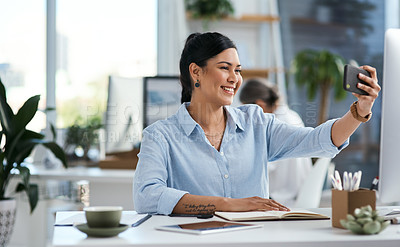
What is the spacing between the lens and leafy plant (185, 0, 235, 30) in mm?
4748

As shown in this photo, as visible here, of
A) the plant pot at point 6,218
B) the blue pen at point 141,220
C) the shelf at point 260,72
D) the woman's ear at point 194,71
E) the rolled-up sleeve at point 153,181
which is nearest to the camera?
the blue pen at point 141,220

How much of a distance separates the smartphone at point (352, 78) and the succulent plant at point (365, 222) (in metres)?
0.35

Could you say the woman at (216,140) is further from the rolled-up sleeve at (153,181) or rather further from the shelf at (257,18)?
the shelf at (257,18)

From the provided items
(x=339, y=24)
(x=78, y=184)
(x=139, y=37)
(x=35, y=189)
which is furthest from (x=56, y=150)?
(x=339, y=24)

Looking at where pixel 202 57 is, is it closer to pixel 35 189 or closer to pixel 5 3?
pixel 35 189

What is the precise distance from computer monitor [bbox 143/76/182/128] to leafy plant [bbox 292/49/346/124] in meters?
1.78

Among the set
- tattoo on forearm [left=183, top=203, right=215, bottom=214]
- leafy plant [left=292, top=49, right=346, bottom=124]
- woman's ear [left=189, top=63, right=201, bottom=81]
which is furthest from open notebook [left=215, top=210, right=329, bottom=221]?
leafy plant [left=292, top=49, right=346, bottom=124]

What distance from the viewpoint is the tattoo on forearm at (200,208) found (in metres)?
1.52

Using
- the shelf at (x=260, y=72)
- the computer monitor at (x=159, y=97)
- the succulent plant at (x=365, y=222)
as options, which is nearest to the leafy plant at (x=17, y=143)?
the computer monitor at (x=159, y=97)

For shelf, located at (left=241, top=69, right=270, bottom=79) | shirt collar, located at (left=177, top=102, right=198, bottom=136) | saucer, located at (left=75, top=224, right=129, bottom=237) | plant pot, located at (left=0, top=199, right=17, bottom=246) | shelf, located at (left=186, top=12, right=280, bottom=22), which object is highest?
shelf, located at (left=186, top=12, right=280, bottom=22)

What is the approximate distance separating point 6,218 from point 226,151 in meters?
1.69

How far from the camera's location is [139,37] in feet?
15.8

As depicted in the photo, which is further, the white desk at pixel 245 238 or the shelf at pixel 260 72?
the shelf at pixel 260 72

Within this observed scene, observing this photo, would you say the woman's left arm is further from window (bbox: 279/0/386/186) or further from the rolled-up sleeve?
window (bbox: 279/0/386/186)
